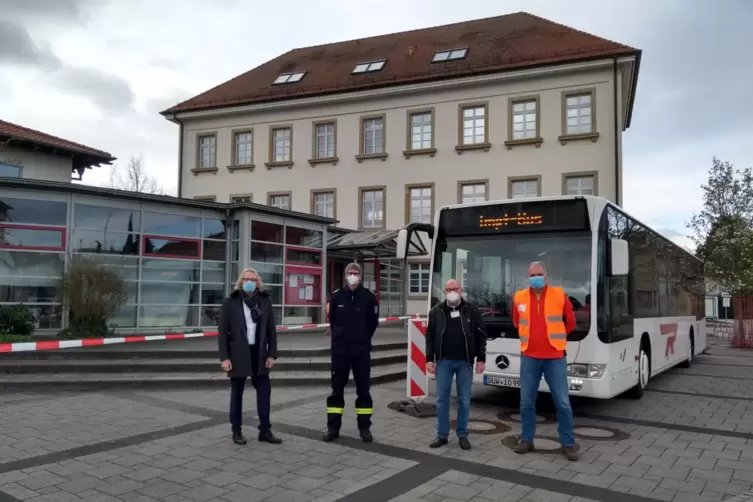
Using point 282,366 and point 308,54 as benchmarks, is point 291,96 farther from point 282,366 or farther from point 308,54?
point 282,366

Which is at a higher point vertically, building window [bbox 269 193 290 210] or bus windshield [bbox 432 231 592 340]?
building window [bbox 269 193 290 210]

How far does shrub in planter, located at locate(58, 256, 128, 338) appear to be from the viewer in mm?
13555

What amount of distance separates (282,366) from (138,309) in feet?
20.2

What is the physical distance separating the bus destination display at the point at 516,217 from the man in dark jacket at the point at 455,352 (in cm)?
219

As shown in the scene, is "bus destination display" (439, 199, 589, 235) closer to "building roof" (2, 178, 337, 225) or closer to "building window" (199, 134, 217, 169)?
"building roof" (2, 178, 337, 225)

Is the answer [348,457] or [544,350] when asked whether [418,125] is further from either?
[348,457]

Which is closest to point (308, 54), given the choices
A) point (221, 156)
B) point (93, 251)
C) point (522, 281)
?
point (221, 156)

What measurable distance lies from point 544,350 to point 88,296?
10.8 metres

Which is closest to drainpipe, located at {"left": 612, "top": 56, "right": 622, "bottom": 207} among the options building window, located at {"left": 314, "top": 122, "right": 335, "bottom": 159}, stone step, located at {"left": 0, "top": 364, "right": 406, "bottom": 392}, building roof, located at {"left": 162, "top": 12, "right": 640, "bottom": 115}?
building roof, located at {"left": 162, "top": 12, "right": 640, "bottom": 115}

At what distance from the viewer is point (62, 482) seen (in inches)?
209

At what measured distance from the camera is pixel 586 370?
7672 millimetres

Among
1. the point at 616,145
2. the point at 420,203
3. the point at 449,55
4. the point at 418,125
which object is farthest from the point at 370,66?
the point at 616,145

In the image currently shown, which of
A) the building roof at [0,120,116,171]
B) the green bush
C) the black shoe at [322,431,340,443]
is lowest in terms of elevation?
the black shoe at [322,431,340,443]

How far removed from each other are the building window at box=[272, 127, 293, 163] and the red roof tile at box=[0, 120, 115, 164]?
8.07 metres
